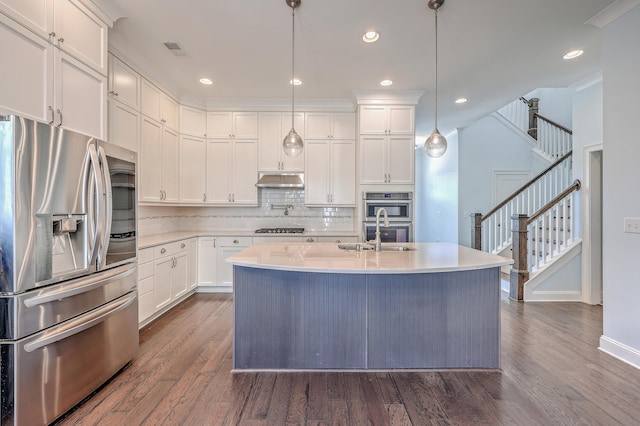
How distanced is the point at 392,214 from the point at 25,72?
383 cm

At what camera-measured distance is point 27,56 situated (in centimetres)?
188

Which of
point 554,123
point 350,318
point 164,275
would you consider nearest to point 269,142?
point 164,275

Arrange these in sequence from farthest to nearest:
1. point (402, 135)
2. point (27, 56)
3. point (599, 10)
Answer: point (402, 135) → point (599, 10) → point (27, 56)

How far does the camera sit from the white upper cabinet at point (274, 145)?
4629 mm

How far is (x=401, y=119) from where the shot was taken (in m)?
4.29

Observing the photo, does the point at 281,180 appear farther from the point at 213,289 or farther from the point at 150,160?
the point at 213,289

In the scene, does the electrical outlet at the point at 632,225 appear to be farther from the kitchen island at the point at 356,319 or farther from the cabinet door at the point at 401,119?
the cabinet door at the point at 401,119

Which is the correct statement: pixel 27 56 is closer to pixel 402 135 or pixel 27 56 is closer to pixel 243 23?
pixel 243 23

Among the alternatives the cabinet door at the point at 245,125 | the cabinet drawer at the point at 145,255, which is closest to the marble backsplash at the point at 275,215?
the cabinet door at the point at 245,125

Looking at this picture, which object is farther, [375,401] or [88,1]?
[88,1]

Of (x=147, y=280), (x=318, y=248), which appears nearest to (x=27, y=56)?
(x=147, y=280)

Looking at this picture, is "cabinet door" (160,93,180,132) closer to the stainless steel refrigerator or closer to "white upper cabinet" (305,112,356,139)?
"white upper cabinet" (305,112,356,139)

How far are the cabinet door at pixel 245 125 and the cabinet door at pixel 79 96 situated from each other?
2.20 meters

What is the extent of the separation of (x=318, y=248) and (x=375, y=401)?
124 centimetres
